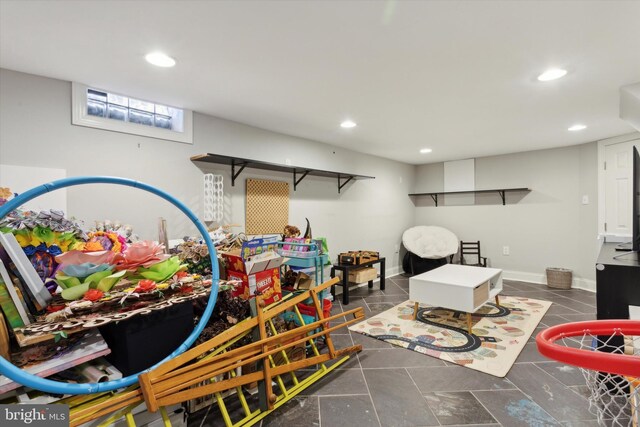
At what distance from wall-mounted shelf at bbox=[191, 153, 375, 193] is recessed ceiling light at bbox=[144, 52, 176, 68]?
811mm

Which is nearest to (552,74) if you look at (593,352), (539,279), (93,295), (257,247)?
(593,352)

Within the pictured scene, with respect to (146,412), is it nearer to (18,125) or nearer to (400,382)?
(400,382)

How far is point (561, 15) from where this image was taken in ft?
4.79

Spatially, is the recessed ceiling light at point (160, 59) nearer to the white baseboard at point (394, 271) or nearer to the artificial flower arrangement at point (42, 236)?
the artificial flower arrangement at point (42, 236)

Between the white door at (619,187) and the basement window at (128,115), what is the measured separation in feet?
17.1

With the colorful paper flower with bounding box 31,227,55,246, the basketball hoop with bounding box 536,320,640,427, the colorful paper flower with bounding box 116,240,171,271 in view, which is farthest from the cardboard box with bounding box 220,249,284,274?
the basketball hoop with bounding box 536,320,640,427

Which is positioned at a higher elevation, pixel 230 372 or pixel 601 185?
pixel 601 185

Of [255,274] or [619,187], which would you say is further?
[619,187]

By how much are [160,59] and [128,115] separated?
0.89 m

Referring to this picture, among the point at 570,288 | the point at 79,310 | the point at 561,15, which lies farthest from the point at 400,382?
the point at 570,288

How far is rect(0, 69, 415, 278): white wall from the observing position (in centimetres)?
201

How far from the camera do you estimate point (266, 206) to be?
345 centimetres

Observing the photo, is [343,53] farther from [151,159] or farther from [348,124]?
[151,159]

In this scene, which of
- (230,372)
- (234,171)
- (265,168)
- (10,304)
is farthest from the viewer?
(265,168)
